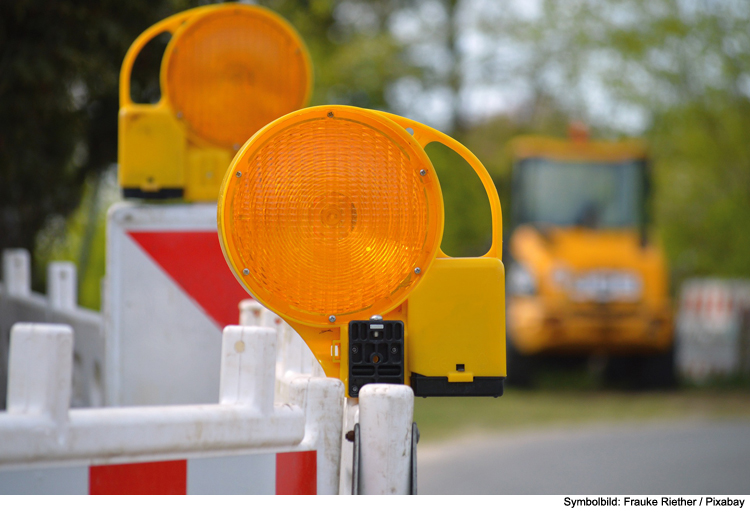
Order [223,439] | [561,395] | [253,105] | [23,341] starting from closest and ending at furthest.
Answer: [23,341], [223,439], [253,105], [561,395]

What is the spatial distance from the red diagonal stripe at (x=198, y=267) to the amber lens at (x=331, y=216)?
3.19ft

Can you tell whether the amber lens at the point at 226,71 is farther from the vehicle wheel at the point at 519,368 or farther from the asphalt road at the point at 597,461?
the vehicle wheel at the point at 519,368

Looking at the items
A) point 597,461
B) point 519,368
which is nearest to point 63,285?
point 597,461

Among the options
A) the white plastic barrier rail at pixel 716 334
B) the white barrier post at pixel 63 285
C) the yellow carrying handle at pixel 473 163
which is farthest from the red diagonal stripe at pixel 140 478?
the white plastic barrier rail at pixel 716 334

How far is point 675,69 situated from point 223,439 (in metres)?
11.7

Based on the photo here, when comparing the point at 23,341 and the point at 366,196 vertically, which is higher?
the point at 366,196

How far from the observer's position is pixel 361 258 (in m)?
1.52

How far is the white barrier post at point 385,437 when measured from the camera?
54.6 inches

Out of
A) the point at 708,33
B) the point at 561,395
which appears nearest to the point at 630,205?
the point at 561,395

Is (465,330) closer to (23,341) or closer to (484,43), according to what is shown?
(23,341)

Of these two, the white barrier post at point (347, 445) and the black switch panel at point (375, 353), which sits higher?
Answer: the black switch panel at point (375, 353)

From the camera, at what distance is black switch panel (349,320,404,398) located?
1.49 m

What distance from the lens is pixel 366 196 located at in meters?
1.50
